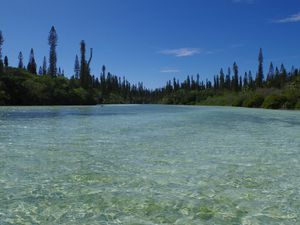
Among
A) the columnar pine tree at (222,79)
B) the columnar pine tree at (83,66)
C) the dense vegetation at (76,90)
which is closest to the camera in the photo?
the dense vegetation at (76,90)

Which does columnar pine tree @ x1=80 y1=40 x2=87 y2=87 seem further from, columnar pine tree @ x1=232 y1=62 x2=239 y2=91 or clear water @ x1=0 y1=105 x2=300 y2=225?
clear water @ x1=0 y1=105 x2=300 y2=225

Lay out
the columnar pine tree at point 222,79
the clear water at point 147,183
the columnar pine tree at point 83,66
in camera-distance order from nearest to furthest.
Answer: the clear water at point 147,183
the columnar pine tree at point 83,66
the columnar pine tree at point 222,79

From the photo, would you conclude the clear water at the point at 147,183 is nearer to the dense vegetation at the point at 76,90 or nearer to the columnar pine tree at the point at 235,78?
the dense vegetation at the point at 76,90

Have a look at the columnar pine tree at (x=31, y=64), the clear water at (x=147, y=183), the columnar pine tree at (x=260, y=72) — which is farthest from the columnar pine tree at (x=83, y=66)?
the clear water at (x=147, y=183)

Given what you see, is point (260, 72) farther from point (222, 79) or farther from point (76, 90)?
point (76, 90)

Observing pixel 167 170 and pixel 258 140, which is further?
pixel 258 140

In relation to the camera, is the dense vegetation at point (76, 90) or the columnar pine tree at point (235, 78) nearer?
the dense vegetation at point (76, 90)

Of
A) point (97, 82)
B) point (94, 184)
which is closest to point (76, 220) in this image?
point (94, 184)

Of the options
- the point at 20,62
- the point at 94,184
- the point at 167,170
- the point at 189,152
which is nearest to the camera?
the point at 94,184

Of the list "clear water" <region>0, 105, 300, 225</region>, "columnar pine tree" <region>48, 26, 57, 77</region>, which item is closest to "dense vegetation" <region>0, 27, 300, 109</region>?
"columnar pine tree" <region>48, 26, 57, 77</region>

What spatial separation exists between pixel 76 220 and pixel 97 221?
390mm

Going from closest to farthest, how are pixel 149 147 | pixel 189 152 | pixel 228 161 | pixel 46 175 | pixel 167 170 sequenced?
pixel 46 175, pixel 167 170, pixel 228 161, pixel 189 152, pixel 149 147

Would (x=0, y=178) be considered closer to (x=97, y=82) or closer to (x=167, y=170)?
(x=167, y=170)

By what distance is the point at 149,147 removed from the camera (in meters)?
15.6
